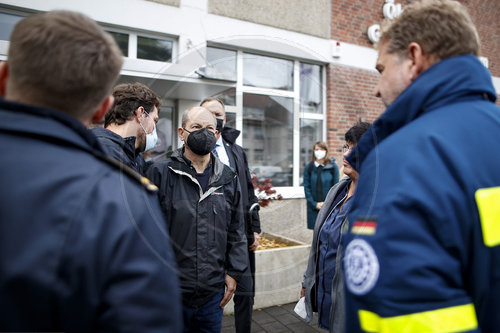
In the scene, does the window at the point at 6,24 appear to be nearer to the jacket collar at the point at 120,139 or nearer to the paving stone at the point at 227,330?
the jacket collar at the point at 120,139

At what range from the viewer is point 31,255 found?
2.16 ft

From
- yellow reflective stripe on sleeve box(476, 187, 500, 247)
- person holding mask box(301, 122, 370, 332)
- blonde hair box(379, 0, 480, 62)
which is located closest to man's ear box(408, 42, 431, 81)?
blonde hair box(379, 0, 480, 62)

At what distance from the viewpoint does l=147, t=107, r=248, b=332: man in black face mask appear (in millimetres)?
1944

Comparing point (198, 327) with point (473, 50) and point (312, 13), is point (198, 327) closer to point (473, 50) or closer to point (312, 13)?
point (473, 50)

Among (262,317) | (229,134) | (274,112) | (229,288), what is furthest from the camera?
(262,317)

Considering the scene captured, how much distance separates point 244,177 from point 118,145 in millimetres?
1216

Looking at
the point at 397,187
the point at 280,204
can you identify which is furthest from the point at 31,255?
the point at 280,204

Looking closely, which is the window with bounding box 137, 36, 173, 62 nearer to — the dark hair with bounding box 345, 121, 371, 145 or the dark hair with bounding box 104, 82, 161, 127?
the dark hair with bounding box 104, 82, 161, 127

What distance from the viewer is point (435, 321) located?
0.81 m

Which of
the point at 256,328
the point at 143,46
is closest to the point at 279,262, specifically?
the point at 256,328

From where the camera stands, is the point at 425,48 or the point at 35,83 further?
the point at 425,48

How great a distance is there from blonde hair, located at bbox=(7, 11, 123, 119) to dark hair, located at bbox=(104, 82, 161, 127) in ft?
4.20

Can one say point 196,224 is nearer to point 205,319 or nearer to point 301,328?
point 205,319

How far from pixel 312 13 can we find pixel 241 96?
3.66 metres
